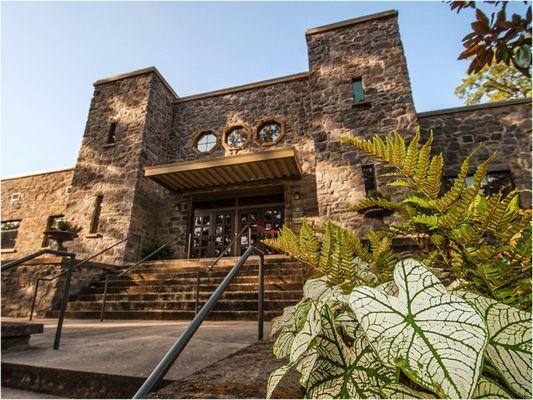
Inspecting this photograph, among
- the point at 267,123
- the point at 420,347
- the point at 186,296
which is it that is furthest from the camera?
the point at 267,123

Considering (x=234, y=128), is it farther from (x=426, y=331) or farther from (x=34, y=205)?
(x=426, y=331)

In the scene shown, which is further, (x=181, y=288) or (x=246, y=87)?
(x=246, y=87)

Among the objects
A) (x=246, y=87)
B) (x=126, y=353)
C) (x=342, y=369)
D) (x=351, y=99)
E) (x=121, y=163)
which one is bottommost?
(x=126, y=353)

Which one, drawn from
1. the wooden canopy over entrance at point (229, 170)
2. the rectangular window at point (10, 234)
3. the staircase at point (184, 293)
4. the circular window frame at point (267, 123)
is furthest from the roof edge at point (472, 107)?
the rectangular window at point (10, 234)

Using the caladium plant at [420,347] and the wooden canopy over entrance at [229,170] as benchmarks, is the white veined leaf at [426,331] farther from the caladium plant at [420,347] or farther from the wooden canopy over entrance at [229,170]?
the wooden canopy over entrance at [229,170]

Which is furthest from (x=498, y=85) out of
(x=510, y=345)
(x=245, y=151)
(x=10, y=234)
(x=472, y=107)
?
(x=10, y=234)

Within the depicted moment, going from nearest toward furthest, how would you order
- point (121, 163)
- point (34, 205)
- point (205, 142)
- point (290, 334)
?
1. point (290, 334)
2. point (121, 163)
3. point (205, 142)
4. point (34, 205)

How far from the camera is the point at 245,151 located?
30.1 ft

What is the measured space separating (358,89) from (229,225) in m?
5.52

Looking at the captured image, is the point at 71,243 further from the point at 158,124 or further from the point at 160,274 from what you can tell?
the point at 158,124

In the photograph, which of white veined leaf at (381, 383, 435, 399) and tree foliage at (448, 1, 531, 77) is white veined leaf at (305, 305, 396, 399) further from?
tree foliage at (448, 1, 531, 77)

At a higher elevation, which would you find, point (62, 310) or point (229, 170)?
point (229, 170)

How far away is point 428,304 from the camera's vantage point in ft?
1.24

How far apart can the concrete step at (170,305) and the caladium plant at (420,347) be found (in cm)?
387
